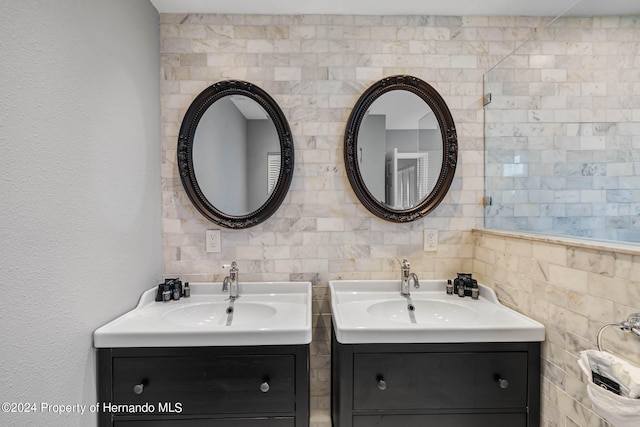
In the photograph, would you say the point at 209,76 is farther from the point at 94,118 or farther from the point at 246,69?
the point at 94,118

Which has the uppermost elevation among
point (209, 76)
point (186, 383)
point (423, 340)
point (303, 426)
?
point (209, 76)

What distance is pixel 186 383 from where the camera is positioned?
1352 millimetres

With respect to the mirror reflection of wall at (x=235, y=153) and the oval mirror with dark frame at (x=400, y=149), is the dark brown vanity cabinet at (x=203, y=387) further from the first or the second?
the oval mirror with dark frame at (x=400, y=149)

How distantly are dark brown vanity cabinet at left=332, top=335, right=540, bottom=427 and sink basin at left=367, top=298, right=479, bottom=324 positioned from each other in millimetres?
359

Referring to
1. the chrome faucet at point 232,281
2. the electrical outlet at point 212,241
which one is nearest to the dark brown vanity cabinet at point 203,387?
the chrome faucet at point 232,281

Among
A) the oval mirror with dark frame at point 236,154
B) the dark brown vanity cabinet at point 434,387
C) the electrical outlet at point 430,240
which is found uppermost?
the oval mirror with dark frame at point 236,154

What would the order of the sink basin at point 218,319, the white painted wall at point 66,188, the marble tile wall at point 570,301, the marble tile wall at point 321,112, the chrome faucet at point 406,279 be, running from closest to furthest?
the white painted wall at point 66,188, the marble tile wall at point 570,301, the sink basin at point 218,319, the chrome faucet at point 406,279, the marble tile wall at point 321,112

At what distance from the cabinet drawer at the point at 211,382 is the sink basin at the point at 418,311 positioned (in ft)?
1.96

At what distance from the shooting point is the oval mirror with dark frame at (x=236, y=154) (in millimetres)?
1904

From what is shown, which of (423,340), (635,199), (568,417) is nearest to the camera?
(635,199)

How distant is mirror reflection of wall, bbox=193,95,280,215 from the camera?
1.92 metres

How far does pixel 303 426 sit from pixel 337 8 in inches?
82.8

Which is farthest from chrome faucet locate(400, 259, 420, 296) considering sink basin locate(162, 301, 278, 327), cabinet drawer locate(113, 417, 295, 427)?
cabinet drawer locate(113, 417, 295, 427)

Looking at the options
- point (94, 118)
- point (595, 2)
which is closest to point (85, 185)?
point (94, 118)
